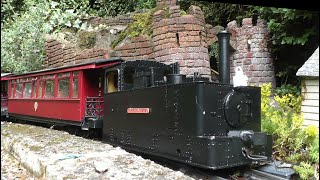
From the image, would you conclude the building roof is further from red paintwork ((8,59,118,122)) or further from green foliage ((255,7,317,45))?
red paintwork ((8,59,118,122))

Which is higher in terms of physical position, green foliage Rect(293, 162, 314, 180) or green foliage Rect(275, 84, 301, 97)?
green foliage Rect(275, 84, 301, 97)

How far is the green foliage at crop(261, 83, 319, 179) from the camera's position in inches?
190

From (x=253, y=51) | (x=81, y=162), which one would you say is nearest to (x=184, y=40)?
(x=253, y=51)

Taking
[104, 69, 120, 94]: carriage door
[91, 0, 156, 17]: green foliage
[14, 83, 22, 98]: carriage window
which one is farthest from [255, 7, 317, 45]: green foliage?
[14, 83, 22, 98]: carriage window

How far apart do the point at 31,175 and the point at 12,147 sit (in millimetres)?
995

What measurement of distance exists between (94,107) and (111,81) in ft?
3.17

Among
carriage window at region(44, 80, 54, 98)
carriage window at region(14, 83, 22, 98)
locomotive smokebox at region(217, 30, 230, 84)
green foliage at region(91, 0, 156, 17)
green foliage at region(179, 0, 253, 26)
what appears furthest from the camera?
carriage window at region(14, 83, 22, 98)

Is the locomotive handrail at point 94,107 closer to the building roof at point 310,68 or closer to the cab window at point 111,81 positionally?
the cab window at point 111,81

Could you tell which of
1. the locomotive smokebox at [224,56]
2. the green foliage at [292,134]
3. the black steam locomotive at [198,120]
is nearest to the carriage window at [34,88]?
the black steam locomotive at [198,120]

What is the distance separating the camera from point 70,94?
7621 millimetres

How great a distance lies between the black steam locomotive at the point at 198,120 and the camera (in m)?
4.52

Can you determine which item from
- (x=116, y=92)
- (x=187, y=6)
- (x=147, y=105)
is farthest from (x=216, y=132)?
(x=187, y=6)

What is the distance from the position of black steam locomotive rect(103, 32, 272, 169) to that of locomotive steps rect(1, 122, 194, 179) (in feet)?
2.67

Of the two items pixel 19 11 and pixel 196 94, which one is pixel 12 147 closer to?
pixel 19 11
